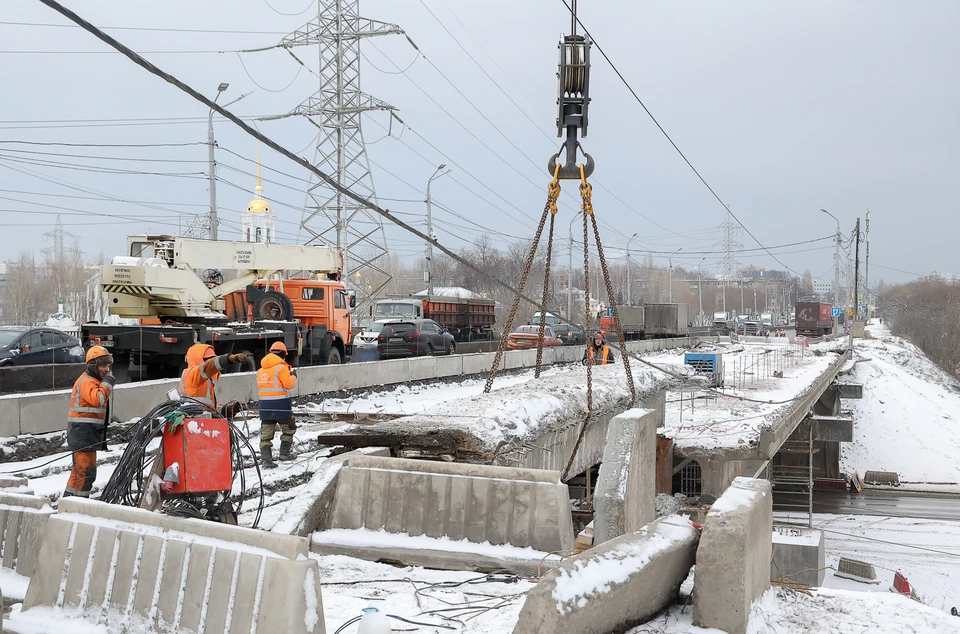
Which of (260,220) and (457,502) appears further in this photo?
(260,220)

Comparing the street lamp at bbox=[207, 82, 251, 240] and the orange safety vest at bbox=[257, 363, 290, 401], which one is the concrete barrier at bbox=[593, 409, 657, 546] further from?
the street lamp at bbox=[207, 82, 251, 240]

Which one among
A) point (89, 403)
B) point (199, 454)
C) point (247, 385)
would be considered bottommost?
point (247, 385)

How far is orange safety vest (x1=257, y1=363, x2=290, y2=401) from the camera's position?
11.3 meters

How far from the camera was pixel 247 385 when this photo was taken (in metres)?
16.6

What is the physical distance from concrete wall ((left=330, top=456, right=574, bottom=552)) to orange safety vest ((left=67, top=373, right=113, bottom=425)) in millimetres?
3044

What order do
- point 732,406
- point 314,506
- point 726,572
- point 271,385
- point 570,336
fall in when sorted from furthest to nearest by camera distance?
1. point 570,336
2. point 732,406
3. point 271,385
4. point 314,506
5. point 726,572

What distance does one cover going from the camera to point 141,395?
13.8m

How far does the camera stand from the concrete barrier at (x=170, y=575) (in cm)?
421

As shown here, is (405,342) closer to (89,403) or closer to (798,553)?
(798,553)

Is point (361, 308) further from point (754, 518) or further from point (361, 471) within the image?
point (754, 518)

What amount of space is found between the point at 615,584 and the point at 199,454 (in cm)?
356

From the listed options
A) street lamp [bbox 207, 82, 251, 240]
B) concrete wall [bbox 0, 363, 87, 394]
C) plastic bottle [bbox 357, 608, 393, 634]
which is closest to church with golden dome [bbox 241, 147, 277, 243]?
street lamp [bbox 207, 82, 251, 240]

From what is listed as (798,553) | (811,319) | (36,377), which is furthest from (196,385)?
(811,319)

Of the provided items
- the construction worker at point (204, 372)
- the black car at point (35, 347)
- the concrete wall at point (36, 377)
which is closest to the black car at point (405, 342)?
the black car at point (35, 347)
